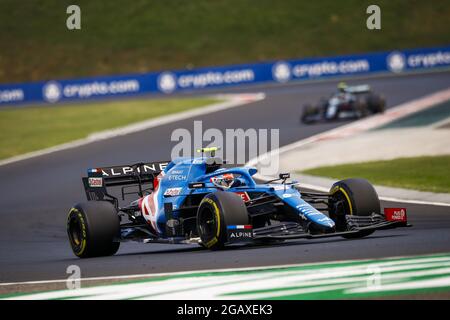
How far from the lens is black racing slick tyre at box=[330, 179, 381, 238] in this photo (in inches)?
491

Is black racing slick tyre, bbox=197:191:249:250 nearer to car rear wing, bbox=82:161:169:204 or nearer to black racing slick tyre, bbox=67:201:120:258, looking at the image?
black racing slick tyre, bbox=67:201:120:258

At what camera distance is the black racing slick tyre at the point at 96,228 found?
13000 mm

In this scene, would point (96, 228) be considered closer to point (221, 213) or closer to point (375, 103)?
point (221, 213)

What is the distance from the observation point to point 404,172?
2048cm

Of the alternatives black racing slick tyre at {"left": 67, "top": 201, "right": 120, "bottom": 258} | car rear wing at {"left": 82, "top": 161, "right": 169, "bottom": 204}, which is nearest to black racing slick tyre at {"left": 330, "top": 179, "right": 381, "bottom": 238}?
black racing slick tyre at {"left": 67, "top": 201, "right": 120, "bottom": 258}

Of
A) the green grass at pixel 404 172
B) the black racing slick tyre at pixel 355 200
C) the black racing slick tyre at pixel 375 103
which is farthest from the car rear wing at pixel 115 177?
the black racing slick tyre at pixel 375 103

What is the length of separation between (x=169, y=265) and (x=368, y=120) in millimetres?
20813

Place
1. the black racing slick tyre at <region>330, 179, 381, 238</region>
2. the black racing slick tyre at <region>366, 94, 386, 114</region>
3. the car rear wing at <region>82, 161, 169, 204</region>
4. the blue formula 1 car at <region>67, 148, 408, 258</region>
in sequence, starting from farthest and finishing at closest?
the black racing slick tyre at <region>366, 94, 386, 114</region>
the car rear wing at <region>82, 161, 169, 204</region>
the black racing slick tyre at <region>330, 179, 381, 238</region>
the blue formula 1 car at <region>67, 148, 408, 258</region>

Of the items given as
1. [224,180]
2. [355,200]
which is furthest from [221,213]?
[355,200]

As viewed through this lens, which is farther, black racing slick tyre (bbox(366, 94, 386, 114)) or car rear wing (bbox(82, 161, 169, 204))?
black racing slick tyre (bbox(366, 94, 386, 114))

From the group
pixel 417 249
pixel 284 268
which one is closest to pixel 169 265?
pixel 284 268

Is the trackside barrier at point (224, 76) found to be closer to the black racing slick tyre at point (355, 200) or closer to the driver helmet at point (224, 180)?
the black racing slick tyre at point (355, 200)

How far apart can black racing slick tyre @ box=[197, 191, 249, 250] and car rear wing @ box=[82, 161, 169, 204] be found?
8.93 ft

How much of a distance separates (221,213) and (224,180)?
1.41 metres
